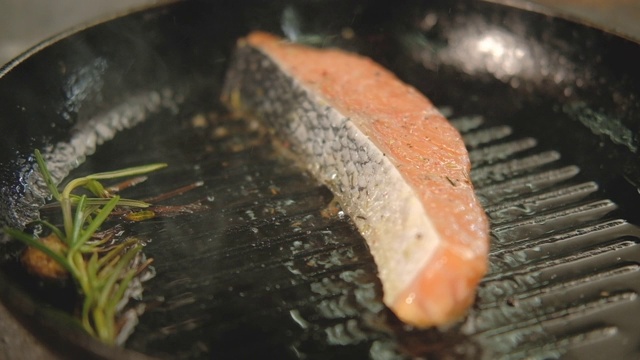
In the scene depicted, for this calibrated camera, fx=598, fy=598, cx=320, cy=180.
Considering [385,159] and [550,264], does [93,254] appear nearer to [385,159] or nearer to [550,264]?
[385,159]

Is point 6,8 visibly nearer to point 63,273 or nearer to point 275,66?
point 275,66

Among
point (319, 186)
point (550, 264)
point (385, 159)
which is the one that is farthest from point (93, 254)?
point (550, 264)

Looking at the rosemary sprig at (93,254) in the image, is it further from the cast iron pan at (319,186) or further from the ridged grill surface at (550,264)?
the ridged grill surface at (550,264)

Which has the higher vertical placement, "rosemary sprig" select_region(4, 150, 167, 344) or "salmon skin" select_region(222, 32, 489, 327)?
"salmon skin" select_region(222, 32, 489, 327)

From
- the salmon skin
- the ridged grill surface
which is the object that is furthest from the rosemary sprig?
the ridged grill surface

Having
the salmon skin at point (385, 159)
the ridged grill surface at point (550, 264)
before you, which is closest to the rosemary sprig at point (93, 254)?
the salmon skin at point (385, 159)

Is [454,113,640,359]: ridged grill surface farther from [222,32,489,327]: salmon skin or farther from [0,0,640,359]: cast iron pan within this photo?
[222,32,489,327]: salmon skin
